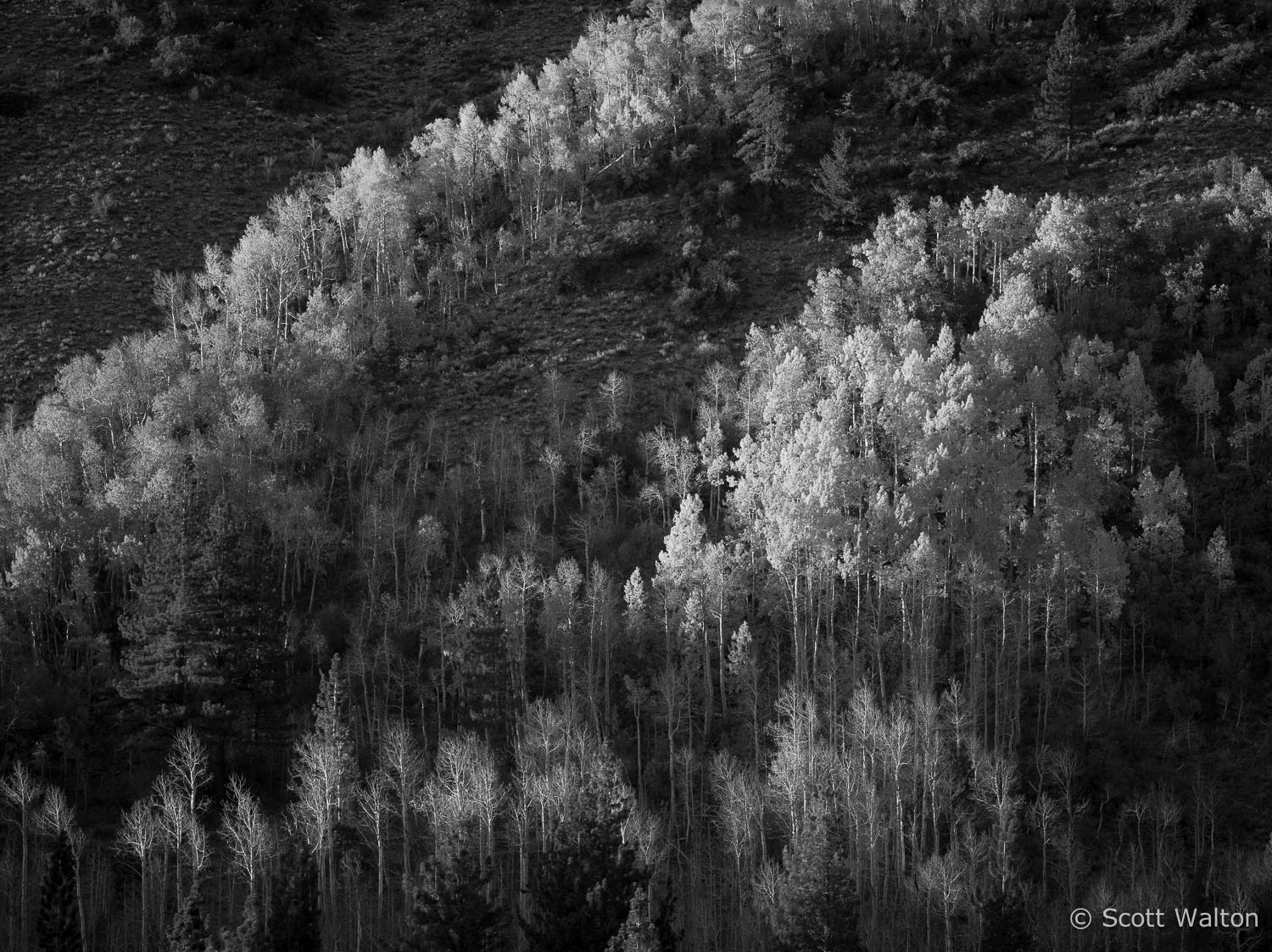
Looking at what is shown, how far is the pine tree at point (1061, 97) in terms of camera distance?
313ft

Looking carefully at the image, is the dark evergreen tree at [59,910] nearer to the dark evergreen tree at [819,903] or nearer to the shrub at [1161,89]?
the dark evergreen tree at [819,903]

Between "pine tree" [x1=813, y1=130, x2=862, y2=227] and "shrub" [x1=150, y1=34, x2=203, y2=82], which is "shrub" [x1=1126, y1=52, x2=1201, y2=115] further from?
"shrub" [x1=150, y1=34, x2=203, y2=82]

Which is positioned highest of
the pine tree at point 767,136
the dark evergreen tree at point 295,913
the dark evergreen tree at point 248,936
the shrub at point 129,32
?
the shrub at point 129,32

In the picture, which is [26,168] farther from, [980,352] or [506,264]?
[980,352]

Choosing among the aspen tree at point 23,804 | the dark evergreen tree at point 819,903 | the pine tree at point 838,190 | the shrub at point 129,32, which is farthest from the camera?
the shrub at point 129,32

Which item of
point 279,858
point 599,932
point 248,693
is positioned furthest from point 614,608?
point 599,932

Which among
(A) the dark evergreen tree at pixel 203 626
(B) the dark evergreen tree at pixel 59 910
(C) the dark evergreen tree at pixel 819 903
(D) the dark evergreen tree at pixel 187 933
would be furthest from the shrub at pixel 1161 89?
(B) the dark evergreen tree at pixel 59 910

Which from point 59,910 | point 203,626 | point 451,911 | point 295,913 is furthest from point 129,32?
point 451,911

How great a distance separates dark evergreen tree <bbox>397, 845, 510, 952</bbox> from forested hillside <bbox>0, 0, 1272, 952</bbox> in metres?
0.15

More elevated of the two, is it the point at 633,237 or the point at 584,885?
the point at 633,237

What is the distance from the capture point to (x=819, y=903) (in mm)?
34750

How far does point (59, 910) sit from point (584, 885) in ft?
47.1

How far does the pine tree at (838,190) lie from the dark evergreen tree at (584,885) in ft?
195

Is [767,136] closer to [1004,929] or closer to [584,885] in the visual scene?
[1004,929]
